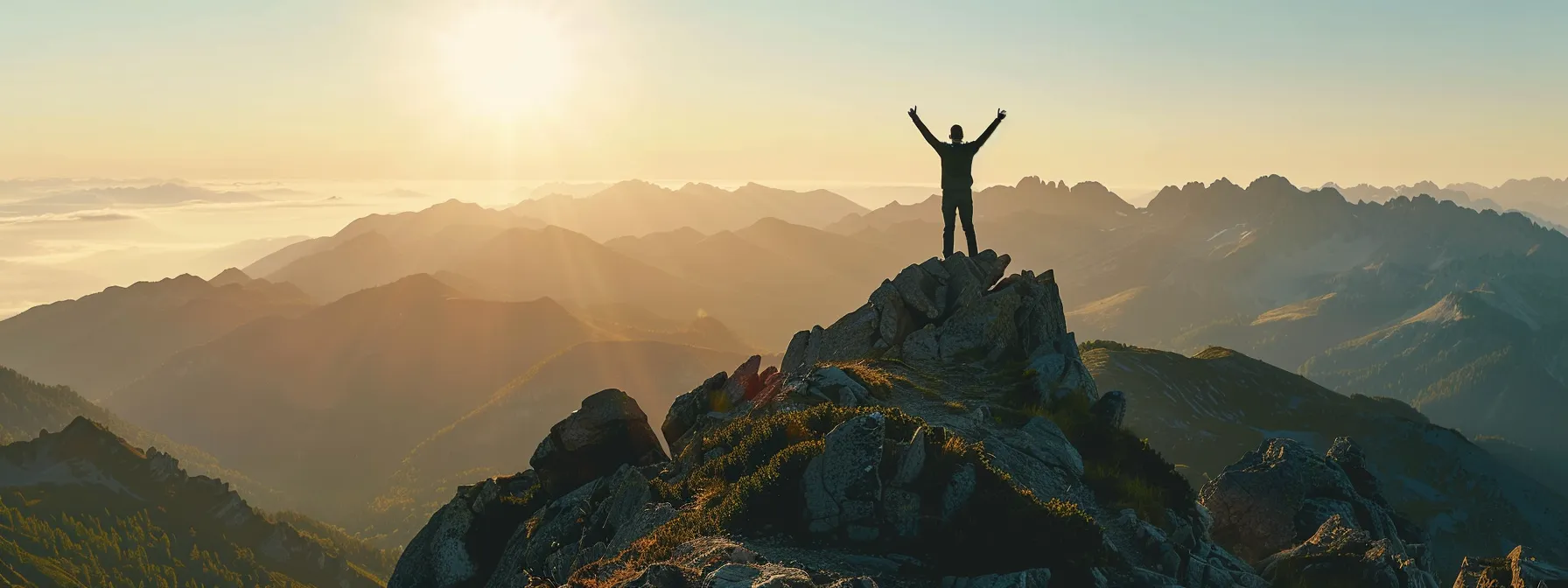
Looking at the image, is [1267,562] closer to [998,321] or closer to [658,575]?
[998,321]

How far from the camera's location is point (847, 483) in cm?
1443

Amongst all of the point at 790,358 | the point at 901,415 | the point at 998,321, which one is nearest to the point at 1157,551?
the point at 901,415

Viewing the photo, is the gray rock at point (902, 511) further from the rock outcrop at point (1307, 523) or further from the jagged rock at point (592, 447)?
the jagged rock at point (592, 447)

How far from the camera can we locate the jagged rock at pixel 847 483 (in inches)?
556

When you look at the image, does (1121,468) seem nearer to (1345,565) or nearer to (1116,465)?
(1116,465)

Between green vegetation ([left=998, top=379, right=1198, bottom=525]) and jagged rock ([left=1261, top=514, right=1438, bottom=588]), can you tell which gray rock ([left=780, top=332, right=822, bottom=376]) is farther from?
jagged rock ([left=1261, top=514, right=1438, bottom=588])

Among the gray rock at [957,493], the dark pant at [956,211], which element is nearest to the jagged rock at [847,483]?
the gray rock at [957,493]

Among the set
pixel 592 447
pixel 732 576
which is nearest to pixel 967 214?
pixel 592 447

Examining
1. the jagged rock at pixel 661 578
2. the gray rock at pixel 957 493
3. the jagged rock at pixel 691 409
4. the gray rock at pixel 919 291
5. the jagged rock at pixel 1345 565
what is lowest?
the jagged rock at pixel 1345 565

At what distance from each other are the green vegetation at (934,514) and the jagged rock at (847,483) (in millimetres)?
307

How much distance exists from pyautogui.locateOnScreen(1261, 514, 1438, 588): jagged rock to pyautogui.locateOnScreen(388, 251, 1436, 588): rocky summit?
0.06 meters

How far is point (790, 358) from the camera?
3975 cm

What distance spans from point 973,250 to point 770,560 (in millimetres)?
29237

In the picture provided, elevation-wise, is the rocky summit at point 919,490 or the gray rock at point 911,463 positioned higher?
the gray rock at point 911,463
